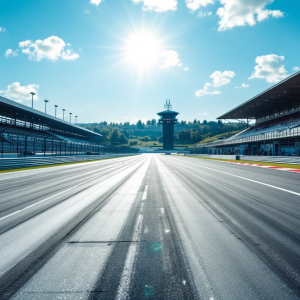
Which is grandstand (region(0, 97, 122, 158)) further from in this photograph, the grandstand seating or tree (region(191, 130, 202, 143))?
tree (region(191, 130, 202, 143))

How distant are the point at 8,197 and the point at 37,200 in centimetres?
133

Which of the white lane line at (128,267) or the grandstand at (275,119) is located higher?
the grandstand at (275,119)

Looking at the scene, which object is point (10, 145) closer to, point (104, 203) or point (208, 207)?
point (104, 203)

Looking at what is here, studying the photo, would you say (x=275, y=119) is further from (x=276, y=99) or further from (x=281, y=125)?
(x=281, y=125)

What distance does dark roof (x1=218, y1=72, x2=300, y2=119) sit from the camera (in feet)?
111

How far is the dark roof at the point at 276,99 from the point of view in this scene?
33750 mm

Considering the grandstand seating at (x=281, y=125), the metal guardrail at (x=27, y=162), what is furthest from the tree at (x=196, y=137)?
the metal guardrail at (x=27, y=162)

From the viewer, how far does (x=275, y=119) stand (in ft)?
168

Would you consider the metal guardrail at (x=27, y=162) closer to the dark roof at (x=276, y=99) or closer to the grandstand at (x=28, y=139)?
the grandstand at (x=28, y=139)

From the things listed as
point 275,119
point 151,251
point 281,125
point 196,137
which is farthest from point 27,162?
point 196,137

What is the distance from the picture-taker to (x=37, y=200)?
6.91 metres

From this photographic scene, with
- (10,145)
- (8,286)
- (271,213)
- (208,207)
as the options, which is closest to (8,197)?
(8,286)

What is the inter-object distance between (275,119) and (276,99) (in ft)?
32.8

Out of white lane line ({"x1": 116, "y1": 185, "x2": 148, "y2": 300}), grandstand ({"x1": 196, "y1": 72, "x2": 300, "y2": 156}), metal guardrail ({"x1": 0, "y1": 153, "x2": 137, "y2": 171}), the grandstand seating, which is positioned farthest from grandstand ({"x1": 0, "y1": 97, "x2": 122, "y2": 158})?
the grandstand seating
